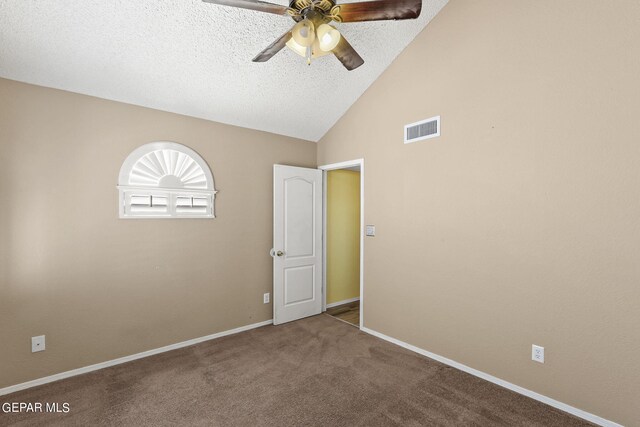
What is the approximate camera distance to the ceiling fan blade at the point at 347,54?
1.95m

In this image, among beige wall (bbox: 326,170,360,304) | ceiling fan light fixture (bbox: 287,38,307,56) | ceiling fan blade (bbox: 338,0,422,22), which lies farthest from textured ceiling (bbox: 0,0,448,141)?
beige wall (bbox: 326,170,360,304)

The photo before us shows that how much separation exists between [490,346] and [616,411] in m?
0.78

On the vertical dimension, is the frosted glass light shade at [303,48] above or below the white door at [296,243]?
above

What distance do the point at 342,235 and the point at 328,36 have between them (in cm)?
331

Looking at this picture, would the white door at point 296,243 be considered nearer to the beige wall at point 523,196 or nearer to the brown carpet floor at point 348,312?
the brown carpet floor at point 348,312

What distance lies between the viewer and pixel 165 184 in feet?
10.0

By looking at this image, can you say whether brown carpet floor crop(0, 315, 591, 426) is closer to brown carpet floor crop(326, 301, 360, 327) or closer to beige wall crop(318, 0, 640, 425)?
beige wall crop(318, 0, 640, 425)

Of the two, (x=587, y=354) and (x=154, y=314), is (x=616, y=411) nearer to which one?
(x=587, y=354)

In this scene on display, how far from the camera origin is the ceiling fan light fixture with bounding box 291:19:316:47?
1708 millimetres

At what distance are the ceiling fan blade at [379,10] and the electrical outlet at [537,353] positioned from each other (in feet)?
8.22

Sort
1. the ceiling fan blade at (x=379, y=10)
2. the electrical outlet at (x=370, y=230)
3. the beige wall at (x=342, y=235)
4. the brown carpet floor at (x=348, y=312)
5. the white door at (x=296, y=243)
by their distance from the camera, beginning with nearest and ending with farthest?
the ceiling fan blade at (x=379, y=10)
the electrical outlet at (x=370, y=230)
the white door at (x=296, y=243)
the brown carpet floor at (x=348, y=312)
the beige wall at (x=342, y=235)

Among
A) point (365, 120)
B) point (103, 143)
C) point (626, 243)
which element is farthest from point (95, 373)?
point (626, 243)
